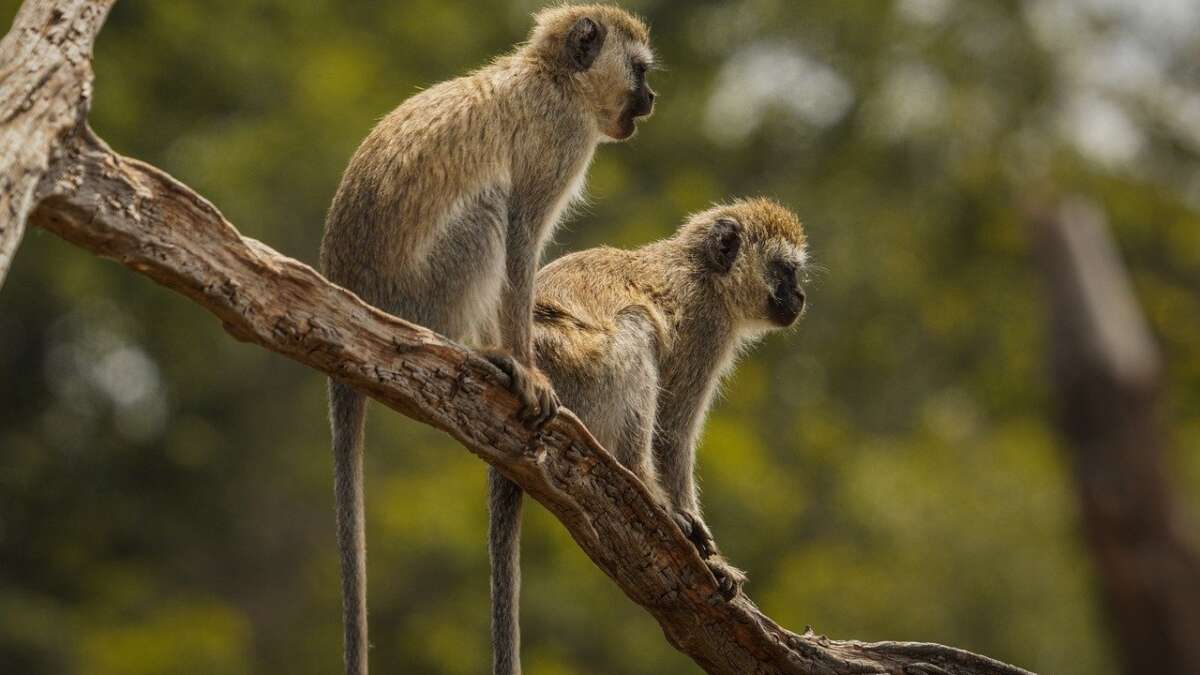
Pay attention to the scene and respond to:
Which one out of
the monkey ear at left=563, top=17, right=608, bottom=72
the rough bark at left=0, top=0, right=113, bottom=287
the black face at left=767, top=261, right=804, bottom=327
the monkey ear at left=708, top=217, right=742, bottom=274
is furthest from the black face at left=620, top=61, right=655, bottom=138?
the rough bark at left=0, top=0, right=113, bottom=287

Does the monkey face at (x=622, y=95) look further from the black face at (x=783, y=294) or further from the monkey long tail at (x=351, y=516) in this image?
the monkey long tail at (x=351, y=516)

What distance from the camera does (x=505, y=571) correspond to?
6008 millimetres

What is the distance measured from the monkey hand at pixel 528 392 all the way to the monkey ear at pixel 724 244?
6.44ft

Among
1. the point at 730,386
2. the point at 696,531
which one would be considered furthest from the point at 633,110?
the point at 730,386

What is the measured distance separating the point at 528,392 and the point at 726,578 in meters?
1.07

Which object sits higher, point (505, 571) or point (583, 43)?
point (583, 43)

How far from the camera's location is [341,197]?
238 inches

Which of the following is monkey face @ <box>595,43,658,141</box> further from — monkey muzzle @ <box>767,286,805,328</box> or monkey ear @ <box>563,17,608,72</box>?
monkey muzzle @ <box>767,286,805,328</box>

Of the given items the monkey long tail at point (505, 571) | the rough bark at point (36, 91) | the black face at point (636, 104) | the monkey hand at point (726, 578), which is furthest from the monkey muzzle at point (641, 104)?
the rough bark at point (36, 91)

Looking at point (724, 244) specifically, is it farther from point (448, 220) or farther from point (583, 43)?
point (448, 220)

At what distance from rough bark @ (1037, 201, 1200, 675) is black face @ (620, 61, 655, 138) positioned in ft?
42.2

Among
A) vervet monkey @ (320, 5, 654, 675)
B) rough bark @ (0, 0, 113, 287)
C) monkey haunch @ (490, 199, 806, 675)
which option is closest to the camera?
rough bark @ (0, 0, 113, 287)

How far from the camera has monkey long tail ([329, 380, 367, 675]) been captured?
17.9 ft

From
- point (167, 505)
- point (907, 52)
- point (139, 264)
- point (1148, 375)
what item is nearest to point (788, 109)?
point (907, 52)
